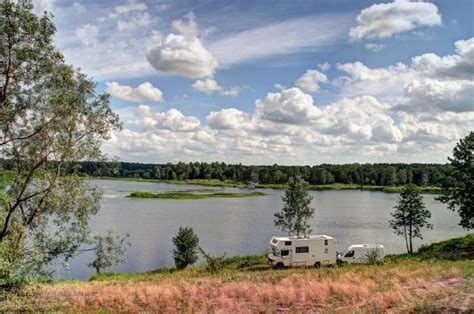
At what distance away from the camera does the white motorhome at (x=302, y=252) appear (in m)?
37.9

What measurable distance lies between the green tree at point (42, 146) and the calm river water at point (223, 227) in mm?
28732

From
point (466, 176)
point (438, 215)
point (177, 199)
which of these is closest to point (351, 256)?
point (466, 176)

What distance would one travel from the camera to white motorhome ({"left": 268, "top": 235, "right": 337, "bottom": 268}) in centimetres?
3788

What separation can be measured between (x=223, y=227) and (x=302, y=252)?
34366 mm

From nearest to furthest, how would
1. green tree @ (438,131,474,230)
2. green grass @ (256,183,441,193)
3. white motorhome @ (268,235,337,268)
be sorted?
white motorhome @ (268,235,337,268) < green tree @ (438,131,474,230) < green grass @ (256,183,441,193)

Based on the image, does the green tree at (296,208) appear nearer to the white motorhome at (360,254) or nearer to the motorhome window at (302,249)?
the white motorhome at (360,254)

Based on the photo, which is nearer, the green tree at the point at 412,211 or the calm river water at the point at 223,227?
the green tree at the point at 412,211

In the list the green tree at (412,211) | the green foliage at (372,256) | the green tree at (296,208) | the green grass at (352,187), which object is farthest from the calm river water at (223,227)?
the green grass at (352,187)

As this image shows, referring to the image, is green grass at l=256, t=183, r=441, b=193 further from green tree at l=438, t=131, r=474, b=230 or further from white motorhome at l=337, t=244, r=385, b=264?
white motorhome at l=337, t=244, r=385, b=264

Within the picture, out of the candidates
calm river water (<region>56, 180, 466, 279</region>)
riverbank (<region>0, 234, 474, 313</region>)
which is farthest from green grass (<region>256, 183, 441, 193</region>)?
riverbank (<region>0, 234, 474, 313</region>)

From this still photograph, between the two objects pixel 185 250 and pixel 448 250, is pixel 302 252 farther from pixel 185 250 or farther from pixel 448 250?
pixel 448 250

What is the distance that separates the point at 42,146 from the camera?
18.9 meters

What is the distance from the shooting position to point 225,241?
5975cm

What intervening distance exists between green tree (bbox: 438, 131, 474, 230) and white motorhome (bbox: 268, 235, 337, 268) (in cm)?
1531
